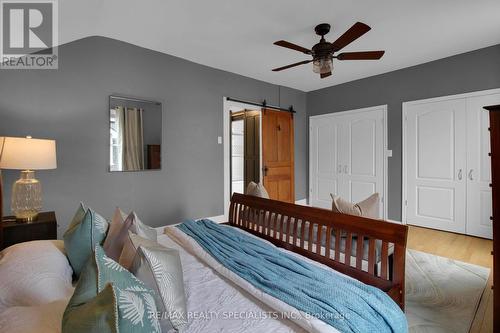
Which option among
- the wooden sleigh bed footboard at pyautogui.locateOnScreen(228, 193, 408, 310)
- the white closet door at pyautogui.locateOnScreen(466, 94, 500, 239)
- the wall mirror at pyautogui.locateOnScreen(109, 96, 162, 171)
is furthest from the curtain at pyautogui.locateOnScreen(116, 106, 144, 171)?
the white closet door at pyautogui.locateOnScreen(466, 94, 500, 239)

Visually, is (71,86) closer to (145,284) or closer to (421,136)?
(145,284)

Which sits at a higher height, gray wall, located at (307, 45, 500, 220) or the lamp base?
gray wall, located at (307, 45, 500, 220)

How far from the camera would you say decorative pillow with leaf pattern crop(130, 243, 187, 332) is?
93 cm

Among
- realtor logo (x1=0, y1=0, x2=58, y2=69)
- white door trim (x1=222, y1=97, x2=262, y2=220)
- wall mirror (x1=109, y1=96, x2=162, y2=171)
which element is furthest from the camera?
white door trim (x1=222, y1=97, x2=262, y2=220)

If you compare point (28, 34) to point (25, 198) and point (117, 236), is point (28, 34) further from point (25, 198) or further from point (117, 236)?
point (117, 236)

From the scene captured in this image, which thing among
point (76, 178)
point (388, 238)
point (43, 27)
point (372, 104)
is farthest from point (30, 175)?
point (372, 104)

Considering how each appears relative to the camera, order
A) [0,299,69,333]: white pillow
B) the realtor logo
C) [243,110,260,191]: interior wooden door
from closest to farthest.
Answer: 1. [0,299,69,333]: white pillow
2. the realtor logo
3. [243,110,260,191]: interior wooden door

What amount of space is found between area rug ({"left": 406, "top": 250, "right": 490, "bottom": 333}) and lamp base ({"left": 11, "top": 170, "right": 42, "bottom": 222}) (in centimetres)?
313

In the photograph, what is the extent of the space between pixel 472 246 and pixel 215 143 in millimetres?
3824

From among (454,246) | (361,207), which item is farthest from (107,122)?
(454,246)

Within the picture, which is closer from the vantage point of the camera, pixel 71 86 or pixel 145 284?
pixel 145 284

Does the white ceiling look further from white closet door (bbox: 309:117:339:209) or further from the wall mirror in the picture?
white closet door (bbox: 309:117:339:209)

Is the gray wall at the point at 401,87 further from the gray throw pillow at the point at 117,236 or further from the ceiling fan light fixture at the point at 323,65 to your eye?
the gray throw pillow at the point at 117,236

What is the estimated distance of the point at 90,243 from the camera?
1.39 metres
